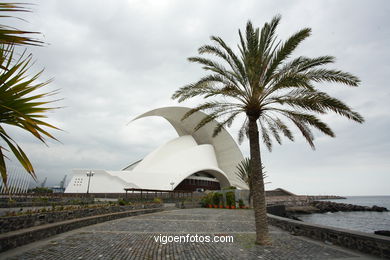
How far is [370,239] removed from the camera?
5.02 metres

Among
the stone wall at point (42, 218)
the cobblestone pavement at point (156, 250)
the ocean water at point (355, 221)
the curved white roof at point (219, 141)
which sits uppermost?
the curved white roof at point (219, 141)

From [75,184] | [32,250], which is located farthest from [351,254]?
[75,184]

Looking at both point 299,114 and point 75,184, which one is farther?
point 75,184

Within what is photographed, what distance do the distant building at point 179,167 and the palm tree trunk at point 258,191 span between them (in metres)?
24.7

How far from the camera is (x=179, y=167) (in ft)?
133

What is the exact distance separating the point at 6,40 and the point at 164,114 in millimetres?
42974

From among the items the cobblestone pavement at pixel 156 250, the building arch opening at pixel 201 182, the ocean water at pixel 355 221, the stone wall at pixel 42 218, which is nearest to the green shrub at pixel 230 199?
the ocean water at pixel 355 221

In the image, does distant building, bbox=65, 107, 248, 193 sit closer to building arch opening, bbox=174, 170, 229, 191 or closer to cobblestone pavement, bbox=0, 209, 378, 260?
building arch opening, bbox=174, 170, 229, 191

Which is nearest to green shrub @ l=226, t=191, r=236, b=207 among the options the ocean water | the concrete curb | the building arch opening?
the ocean water

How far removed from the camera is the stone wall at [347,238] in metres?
4.73

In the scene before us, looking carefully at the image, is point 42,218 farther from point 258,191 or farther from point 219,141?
point 219,141

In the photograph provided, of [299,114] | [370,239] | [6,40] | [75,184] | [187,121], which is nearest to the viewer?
[6,40]

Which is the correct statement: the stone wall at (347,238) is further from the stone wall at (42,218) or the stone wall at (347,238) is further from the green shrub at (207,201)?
the green shrub at (207,201)

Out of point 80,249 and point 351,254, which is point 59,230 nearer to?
point 80,249
